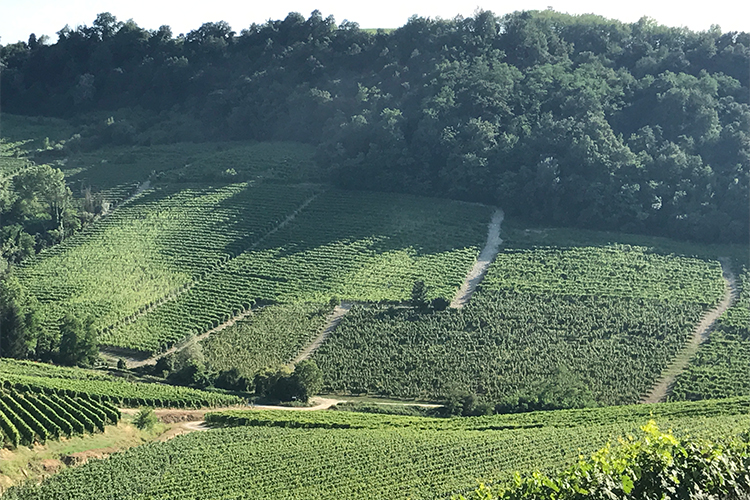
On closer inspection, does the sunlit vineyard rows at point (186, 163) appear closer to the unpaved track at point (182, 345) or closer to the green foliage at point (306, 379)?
the unpaved track at point (182, 345)

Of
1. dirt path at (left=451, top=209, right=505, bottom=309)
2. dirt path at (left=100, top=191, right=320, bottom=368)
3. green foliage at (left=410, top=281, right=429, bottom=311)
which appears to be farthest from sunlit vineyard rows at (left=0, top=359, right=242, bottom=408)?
dirt path at (left=451, top=209, right=505, bottom=309)

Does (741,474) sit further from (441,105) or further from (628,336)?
(441,105)

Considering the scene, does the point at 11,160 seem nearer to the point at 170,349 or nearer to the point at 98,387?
the point at 170,349

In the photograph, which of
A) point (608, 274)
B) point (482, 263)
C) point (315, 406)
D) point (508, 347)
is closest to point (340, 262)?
point (482, 263)

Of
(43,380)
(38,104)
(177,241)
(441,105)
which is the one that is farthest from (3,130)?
(43,380)

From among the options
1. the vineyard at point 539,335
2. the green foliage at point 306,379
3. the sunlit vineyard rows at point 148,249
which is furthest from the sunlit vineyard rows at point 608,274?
the sunlit vineyard rows at point 148,249

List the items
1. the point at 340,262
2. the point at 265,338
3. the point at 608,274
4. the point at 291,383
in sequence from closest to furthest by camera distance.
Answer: the point at 291,383 < the point at 265,338 < the point at 608,274 < the point at 340,262
